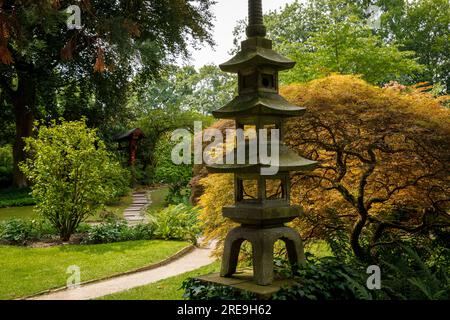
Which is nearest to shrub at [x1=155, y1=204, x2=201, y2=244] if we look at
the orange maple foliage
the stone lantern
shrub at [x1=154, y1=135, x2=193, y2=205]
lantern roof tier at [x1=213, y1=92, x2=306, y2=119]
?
shrub at [x1=154, y1=135, x2=193, y2=205]

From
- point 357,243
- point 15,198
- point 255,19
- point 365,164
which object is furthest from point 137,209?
point 255,19

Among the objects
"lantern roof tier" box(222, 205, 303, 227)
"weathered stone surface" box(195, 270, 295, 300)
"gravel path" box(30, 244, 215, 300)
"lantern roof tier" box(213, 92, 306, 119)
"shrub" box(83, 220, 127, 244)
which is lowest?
"gravel path" box(30, 244, 215, 300)

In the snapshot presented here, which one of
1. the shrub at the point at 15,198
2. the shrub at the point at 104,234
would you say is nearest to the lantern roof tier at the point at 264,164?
the shrub at the point at 104,234

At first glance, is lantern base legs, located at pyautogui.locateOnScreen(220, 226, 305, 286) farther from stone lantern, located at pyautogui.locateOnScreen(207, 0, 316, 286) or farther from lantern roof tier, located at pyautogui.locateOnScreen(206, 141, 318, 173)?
lantern roof tier, located at pyautogui.locateOnScreen(206, 141, 318, 173)

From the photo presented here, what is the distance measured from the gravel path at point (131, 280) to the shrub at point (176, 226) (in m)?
1.62

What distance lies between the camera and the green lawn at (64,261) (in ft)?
25.0

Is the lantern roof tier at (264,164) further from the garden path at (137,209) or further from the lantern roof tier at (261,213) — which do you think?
the garden path at (137,209)

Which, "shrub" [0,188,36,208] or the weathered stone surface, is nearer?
the weathered stone surface

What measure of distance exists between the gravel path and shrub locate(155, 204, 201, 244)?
5.30 ft

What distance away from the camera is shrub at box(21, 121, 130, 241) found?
1132cm

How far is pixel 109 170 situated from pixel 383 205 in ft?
25.2

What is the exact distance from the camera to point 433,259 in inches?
287

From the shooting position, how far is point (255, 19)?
5.60 m
